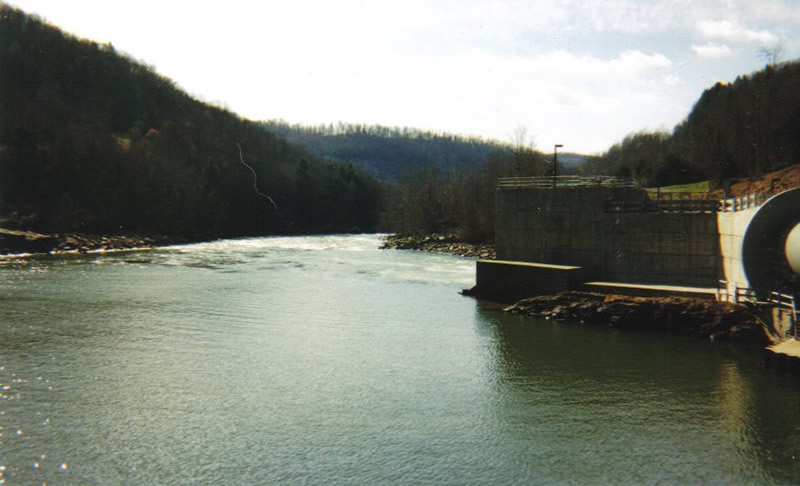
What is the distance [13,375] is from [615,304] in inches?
920

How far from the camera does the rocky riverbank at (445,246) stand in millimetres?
67688

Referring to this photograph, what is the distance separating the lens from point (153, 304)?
3209 cm

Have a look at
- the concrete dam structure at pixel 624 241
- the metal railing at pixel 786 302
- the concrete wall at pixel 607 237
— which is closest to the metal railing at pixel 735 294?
the concrete dam structure at pixel 624 241

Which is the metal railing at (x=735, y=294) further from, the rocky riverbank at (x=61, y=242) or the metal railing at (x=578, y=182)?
the rocky riverbank at (x=61, y=242)

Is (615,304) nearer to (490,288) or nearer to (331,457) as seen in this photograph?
(490,288)

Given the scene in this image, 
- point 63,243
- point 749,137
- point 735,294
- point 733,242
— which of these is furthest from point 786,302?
point 63,243

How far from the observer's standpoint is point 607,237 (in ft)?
108

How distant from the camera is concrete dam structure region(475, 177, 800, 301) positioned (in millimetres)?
24312

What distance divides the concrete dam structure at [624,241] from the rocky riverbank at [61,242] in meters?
52.0

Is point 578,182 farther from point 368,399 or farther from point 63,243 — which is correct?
point 63,243

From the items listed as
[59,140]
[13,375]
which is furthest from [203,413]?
[59,140]

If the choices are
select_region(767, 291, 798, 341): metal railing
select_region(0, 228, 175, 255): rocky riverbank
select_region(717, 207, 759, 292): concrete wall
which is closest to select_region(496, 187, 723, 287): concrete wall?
select_region(717, 207, 759, 292): concrete wall

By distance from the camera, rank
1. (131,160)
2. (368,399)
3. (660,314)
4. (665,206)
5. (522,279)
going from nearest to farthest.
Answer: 1. (368,399)
2. (660,314)
3. (665,206)
4. (522,279)
5. (131,160)

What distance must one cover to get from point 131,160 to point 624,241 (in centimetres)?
9565
